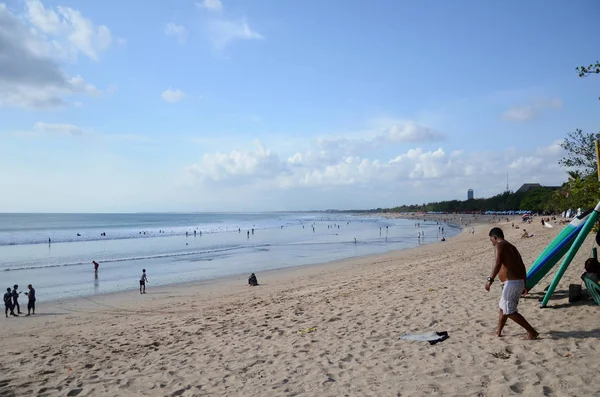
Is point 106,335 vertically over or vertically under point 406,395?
under

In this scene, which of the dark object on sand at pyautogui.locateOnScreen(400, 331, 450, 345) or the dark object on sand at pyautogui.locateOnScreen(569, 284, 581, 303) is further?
the dark object on sand at pyautogui.locateOnScreen(569, 284, 581, 303)

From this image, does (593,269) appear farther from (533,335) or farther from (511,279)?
(511,279)

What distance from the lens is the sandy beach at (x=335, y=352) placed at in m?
4.42

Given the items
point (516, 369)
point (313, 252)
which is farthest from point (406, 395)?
point (313, 252)

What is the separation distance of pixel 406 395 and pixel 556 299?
4.71 meters

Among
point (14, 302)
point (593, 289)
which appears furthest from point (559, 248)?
point (14, 302)

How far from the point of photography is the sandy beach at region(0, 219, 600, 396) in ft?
14.5

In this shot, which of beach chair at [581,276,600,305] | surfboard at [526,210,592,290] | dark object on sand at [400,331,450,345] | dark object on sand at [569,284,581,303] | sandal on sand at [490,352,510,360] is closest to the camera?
sandal on sand at [490,352,510,360]

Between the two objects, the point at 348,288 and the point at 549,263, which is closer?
the point at 549,263

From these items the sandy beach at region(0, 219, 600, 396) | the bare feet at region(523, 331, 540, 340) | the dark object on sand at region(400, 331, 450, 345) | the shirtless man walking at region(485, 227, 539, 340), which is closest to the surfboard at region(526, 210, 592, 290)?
the sandy beach at region(0, 219, 600, 396)

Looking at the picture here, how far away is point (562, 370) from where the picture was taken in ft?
14.1

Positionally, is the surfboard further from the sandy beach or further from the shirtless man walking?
the shirtless man walking

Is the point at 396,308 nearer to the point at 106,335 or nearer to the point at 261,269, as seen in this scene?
the point at 106,335

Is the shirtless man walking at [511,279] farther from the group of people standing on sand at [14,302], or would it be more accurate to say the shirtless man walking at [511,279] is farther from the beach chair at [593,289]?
the group of people standing on sand at [14,302]
